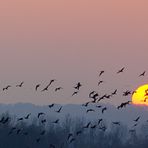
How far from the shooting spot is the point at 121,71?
37125mm

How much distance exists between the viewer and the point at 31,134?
4198 inches

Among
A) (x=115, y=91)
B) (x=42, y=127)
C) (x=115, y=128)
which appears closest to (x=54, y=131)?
(x=42, y=127)

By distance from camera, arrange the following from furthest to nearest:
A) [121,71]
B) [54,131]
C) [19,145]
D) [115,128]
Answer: [115,128] → [54,131] → [19,145] → [121,71]

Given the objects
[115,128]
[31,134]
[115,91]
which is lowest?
[115,91]

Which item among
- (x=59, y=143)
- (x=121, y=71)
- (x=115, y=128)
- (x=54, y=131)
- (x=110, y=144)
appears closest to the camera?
(x=121, y=71)

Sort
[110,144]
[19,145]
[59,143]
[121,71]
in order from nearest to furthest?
1. [121,71]
2. [19,145]
3. [59,143]
4. [110,144]

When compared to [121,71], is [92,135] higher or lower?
higher

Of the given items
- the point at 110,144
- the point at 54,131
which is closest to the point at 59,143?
the point at 54,131

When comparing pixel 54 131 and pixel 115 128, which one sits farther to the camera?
pixel 115 128

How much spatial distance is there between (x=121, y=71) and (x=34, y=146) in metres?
→ 69.6

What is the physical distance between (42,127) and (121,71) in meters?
79.0

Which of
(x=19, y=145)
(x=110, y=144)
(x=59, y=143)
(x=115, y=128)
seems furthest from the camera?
(x=115, y=128)

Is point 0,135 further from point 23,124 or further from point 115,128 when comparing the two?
point 115,128

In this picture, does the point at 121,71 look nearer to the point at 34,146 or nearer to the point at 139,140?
the point at 34,146
